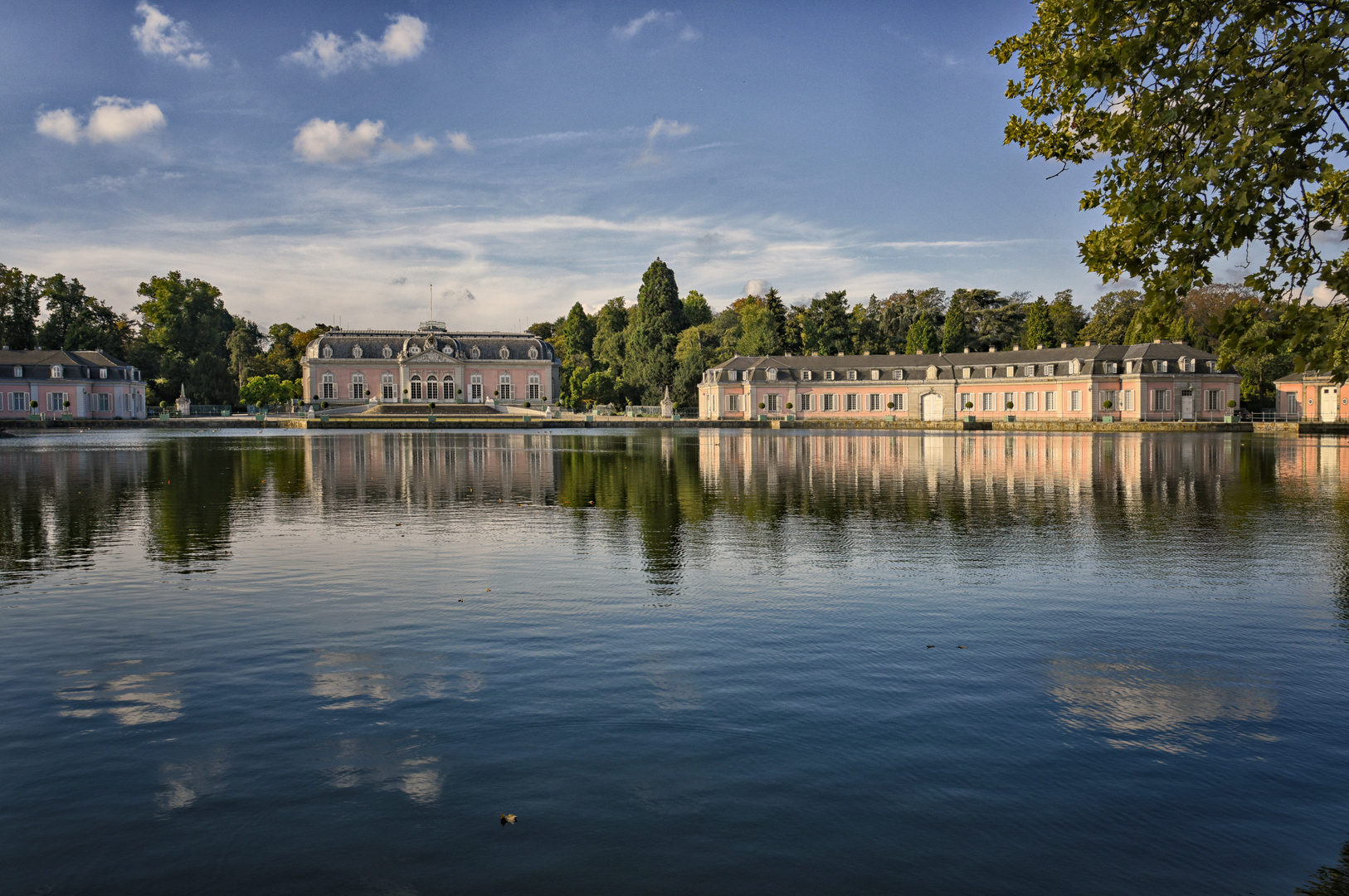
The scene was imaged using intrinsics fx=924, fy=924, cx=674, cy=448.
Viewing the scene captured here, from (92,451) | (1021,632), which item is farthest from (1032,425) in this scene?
(1021,632)

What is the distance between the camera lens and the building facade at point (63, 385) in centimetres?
8075

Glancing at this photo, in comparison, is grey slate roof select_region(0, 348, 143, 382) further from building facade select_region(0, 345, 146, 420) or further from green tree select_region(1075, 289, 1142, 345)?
green tree select_region(1075, 289, 1142, 345)

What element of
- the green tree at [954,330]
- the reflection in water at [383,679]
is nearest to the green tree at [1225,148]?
the reflection in water at [383,679]

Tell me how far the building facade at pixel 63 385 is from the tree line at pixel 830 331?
41.9 meters

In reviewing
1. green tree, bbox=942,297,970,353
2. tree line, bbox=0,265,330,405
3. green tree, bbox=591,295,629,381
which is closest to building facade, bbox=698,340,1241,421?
green tree, bbox=942,297,970,353

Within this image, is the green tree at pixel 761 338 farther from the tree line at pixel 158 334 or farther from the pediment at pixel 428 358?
the tree line at pixel 158 334

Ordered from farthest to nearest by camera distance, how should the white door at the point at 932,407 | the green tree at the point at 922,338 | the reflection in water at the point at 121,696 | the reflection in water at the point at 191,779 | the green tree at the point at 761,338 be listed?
the green tree at the point at 761,338
the green tree at the point at 922,338
the white door at the point at 932,407
the reflection in water at the point at 121,696
the reflection in water at the point at 191,779

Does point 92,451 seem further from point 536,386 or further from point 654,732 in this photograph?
point 536,386

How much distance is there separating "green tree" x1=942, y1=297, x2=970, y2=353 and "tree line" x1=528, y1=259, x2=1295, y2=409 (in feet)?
0.32

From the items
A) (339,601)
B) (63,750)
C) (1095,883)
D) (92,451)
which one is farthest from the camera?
(92,451)

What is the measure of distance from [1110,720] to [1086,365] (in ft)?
241

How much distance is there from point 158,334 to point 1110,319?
3685 inches

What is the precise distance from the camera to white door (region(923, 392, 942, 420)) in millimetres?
82438

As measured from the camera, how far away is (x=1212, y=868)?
419 centimetres
